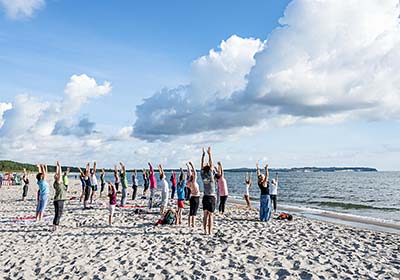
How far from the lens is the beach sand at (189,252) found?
5.97 meters

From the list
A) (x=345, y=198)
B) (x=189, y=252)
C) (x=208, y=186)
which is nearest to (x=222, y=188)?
(x=208, y=186)

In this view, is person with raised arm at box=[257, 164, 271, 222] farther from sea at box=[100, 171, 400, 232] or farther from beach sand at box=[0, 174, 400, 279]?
sea at box=[100, 171, 400, 232]

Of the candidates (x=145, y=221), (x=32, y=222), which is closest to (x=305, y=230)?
(x=145, y=221)

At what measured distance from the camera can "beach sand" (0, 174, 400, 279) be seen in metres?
5.97

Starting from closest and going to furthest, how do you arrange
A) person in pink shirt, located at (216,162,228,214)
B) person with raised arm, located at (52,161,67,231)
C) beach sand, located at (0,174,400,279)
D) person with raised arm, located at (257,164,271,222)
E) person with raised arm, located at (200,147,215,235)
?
beach sand, located at (0,174,400,279) < person with raised arm, located at (200,147,215,235) < person with raised arm, located at (52,161,67,231) < person with raised arm, located at (257,164,271,222) < person in pink shirt, located at (216,162,228,214)

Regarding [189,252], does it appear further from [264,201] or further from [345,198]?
[345,198]

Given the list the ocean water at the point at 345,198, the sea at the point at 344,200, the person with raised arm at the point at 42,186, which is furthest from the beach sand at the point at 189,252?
the ocean water at the point at 345,198

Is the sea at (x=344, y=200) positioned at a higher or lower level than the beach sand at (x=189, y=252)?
lower

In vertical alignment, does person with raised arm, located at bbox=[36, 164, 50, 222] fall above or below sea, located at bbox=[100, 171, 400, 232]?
above

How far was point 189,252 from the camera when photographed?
719 centimetres

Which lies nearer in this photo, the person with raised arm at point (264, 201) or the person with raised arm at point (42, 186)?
the person with raised arm at point (42, 186)

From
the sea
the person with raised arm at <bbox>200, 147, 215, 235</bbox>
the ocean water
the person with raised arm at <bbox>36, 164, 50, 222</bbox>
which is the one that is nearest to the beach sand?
the person with raised arm at <bbox>36, 164, 50, 222</bbox>

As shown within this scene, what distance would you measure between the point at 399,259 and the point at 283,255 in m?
2.31

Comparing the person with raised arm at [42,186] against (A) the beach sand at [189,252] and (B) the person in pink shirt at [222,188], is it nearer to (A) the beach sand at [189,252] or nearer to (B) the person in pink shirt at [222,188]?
(A) the beach sand at [189,252]
